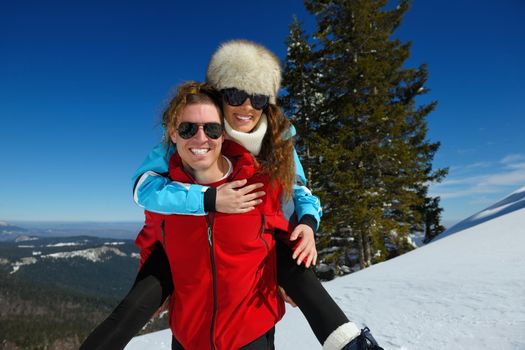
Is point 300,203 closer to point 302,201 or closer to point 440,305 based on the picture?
point 302,201

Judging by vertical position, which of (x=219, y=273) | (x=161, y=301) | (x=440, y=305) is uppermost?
(x=219, y=273)

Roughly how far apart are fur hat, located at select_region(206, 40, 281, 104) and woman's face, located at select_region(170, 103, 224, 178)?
0.38 meters

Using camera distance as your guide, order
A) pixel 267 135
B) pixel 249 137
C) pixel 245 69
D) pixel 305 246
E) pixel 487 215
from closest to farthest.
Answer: pixel 305 246 < pixel 249 137 < pixel 267 135 < pixel 245 69 < pixel 487 215

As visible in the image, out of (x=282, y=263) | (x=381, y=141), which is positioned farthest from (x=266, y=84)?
(x=381, y=141)

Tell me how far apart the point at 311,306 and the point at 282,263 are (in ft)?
0.92

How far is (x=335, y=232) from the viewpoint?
40.7 ft

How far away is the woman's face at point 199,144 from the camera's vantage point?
70.6 inches

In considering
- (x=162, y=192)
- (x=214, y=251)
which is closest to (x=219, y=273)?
(x=214, y=251)

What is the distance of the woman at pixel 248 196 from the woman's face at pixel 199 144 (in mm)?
140

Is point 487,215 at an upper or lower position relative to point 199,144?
lower

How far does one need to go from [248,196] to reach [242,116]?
0.58 m

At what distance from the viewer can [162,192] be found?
65.1 inches

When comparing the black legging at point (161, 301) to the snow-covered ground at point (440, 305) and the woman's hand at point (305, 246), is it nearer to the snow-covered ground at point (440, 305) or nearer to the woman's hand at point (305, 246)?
the woman's hand at point (305, 246)

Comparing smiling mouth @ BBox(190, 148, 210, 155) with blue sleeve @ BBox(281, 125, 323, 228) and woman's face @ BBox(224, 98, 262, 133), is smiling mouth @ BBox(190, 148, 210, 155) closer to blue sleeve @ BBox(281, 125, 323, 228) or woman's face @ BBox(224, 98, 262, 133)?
woman's face @ BBox(224, 98, 262, 133)
